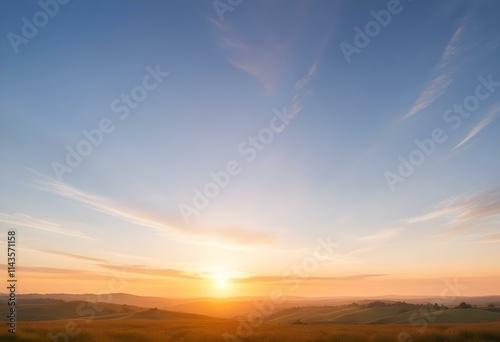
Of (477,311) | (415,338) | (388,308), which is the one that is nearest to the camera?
(415,338)

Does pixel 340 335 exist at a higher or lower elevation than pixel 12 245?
lower


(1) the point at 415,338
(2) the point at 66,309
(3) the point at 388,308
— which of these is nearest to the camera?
(1) the point at 415,338

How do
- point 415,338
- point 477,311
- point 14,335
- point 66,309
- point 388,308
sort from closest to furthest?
point 14,335 → point 415,338 → point 477,311 → point 66,309 → point 388,308

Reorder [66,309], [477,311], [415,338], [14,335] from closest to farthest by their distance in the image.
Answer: [14,335], [415,338], [477,311], [66,309]

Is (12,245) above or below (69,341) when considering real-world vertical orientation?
above

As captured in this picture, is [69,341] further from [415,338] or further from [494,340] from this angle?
[494,340]

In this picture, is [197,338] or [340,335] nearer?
[197,338]

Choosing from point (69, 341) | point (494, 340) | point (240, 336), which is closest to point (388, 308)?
point (494, 340)

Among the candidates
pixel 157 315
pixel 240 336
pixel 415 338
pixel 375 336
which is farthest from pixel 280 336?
pixel 157 315

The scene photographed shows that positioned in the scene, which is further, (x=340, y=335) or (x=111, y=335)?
(x=340, y=335)
